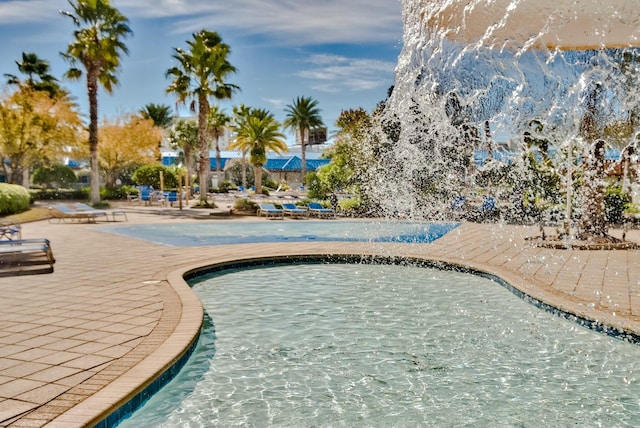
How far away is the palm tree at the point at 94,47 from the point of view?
28.8 m

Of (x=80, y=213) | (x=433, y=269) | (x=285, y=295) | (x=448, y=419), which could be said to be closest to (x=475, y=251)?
(x=433, y=269)

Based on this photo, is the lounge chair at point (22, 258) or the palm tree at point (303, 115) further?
the palm tree at point (303, 115)

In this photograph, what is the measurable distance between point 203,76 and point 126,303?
24.6 metres

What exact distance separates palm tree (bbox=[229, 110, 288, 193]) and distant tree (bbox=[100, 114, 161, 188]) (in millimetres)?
9475

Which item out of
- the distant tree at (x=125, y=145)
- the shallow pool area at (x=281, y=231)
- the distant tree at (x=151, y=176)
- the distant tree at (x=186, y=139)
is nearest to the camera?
the shallow pool area at (x=281, y=231)

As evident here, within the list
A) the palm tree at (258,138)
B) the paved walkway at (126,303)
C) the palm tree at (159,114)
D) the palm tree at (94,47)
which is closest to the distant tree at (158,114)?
the palm tree at (159,114)

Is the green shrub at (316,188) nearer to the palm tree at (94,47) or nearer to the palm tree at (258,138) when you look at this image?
the palm tree at (94,47)

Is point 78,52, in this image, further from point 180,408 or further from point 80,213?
point 180,408

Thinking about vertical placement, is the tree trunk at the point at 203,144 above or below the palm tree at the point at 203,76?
below

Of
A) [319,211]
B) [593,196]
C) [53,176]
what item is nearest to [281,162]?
[53,176]

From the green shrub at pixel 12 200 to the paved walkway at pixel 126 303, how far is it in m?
9.12

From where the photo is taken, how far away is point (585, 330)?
6.54m

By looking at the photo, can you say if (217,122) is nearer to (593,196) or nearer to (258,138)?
(258,138)

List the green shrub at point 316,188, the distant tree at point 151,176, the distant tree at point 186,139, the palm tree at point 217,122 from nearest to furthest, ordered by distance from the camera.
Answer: the green shrub at point 316,188
the distant tree at point 151,176
the distant tree at point 186,139
the palm tree at point 217,122
